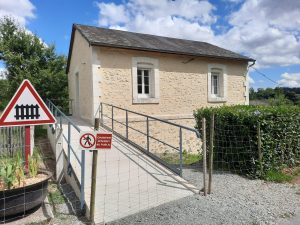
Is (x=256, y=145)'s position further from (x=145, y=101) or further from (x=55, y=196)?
(x=145, y=101)

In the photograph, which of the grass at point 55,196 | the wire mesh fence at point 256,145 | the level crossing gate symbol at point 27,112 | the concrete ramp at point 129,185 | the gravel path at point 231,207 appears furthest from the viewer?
the wire mesh fence at point 256,145

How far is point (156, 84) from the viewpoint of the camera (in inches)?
456

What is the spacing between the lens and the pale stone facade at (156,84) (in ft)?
34.4

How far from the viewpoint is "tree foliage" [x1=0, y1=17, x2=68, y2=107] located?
582 inches

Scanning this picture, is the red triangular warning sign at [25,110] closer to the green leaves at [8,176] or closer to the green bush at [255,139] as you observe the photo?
the green leaves at [8,176]

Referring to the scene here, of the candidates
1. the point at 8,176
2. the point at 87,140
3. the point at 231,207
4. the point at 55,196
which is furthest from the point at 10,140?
the point at 231,207

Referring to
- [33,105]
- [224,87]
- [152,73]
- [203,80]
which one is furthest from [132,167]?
[224,87]

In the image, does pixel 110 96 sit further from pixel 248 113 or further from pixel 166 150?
pixel 248 113

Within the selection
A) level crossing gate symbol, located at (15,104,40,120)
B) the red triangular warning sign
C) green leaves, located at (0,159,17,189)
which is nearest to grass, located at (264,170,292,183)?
the red triangular warning sign

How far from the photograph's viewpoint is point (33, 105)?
4.23 m

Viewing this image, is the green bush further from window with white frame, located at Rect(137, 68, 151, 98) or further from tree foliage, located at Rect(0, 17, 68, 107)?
tree foliage, located at Rect(0, 17, 68, 107)

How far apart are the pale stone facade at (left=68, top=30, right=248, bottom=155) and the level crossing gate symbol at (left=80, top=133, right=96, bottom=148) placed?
6599mm

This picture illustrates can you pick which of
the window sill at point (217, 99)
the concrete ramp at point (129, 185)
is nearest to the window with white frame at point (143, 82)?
the window sill at point (217, 99)

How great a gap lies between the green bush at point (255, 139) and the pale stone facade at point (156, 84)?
15.9 ft
